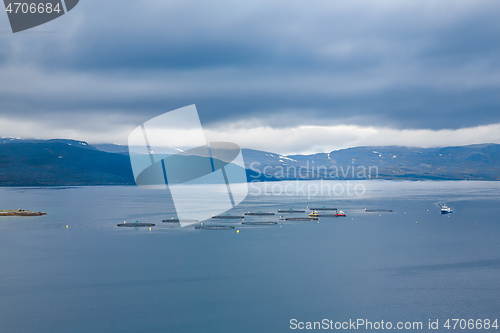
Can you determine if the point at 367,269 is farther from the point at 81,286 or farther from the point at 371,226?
the point at 371,226

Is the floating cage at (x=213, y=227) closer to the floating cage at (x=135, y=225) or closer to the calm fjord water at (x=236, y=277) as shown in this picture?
the calm fjord water at (x=236, y=277)

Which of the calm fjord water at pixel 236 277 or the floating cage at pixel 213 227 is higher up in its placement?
the calm fjord water at pixel 236 277

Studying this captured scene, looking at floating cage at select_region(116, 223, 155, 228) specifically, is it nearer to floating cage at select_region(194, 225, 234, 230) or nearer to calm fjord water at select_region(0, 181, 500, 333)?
calm fjord water at select_region(0, 181, 500, 333)

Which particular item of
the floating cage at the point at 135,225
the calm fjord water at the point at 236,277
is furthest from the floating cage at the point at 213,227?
the floating cage at the point at 135,225

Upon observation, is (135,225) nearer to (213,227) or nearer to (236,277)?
(213,227)

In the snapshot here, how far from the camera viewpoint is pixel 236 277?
49.1 m

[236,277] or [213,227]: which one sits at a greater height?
[236,277]

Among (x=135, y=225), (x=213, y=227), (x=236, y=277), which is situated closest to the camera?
(x=236, y=277)

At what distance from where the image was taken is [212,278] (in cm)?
4872

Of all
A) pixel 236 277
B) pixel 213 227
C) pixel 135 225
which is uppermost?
pixel 236 277

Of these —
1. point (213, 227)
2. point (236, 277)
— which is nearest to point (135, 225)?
point (213, 227)

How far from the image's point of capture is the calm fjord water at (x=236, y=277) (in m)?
36.5

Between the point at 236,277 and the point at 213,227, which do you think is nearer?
the point at 236,277

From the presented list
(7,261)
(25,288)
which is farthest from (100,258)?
(25,288)
